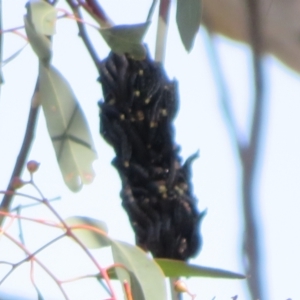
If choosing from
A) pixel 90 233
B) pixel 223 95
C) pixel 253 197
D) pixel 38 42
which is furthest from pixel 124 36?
pixel 223 95

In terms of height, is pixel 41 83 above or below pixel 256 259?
above

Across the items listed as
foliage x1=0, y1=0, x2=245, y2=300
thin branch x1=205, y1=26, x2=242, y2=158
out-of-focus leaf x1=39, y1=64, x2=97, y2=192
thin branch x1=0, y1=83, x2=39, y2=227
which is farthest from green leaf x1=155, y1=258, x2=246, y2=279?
thin branch x1=205, y1=26, x2=242, y2=158

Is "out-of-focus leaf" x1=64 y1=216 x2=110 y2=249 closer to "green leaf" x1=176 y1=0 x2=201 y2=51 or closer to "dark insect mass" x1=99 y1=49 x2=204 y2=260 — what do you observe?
"dark insect mass" x1=99 y1=49 x2=204 y2=260

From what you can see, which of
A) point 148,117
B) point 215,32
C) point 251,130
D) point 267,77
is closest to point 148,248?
point 148,117

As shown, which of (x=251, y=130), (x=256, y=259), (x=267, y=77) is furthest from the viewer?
(x=267, y=77)

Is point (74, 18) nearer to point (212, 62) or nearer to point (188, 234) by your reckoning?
point (188, 234)
